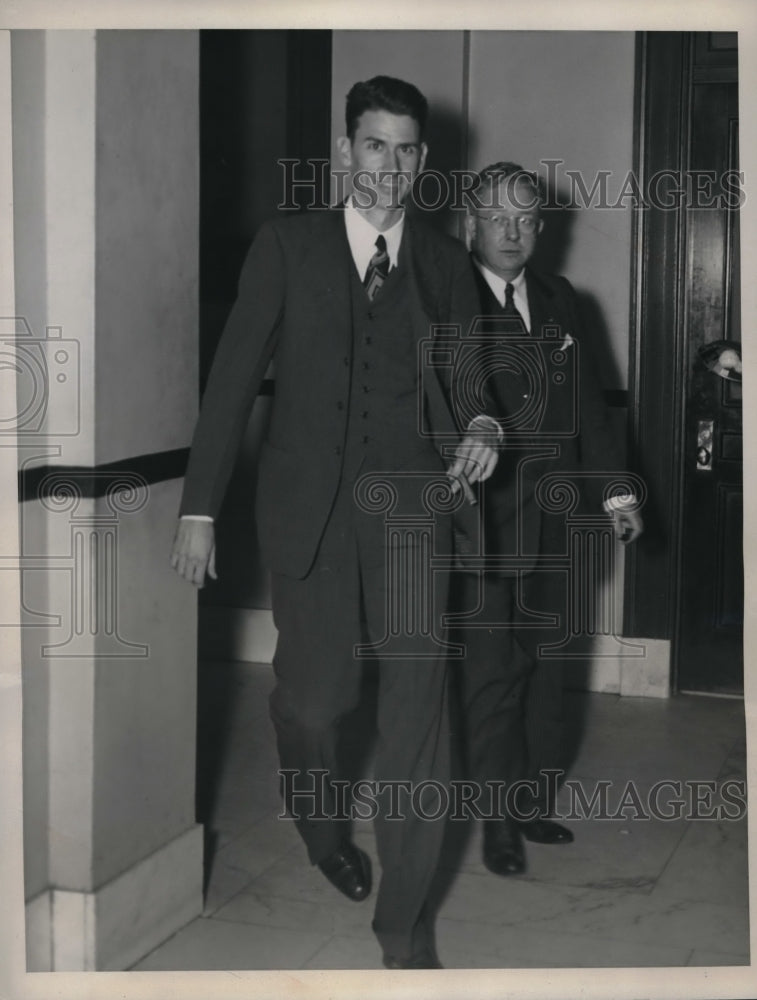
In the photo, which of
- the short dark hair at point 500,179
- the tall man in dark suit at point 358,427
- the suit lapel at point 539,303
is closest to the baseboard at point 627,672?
the suit lapel at point 539,303

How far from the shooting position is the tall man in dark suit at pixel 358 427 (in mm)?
2672

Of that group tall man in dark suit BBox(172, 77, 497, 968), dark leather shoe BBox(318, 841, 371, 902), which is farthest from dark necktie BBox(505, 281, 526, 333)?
dark leather shoe BBox(318, 841, 371, 902)

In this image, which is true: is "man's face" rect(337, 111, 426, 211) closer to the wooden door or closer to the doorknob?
the wooden door

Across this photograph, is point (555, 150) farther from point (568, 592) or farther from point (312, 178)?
point (568, 592)

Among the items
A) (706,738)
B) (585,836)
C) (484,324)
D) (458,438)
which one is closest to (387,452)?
(458,438)

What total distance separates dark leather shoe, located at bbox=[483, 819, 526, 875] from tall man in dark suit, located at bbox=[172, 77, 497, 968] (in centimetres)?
42

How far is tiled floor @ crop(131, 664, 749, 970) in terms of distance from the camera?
9.11 feet

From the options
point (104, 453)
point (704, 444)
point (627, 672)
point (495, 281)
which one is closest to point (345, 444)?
point (104, 453)

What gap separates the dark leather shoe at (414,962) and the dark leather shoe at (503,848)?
0.55m

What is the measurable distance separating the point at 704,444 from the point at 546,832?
157 centimetres

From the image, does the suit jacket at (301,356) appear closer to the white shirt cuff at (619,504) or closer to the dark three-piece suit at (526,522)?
the dark three-piece suit at (526,522)

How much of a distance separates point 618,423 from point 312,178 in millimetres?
1326

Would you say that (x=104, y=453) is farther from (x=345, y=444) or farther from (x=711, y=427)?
(x=711, y=427)

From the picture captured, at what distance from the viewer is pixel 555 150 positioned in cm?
446
